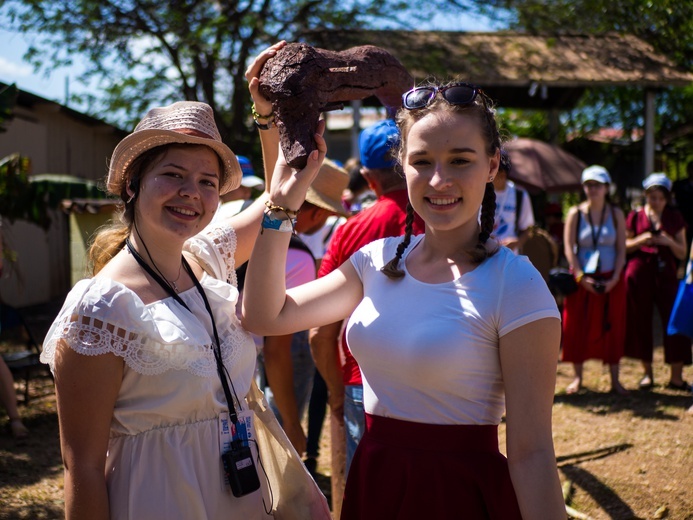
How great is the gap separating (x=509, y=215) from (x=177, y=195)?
4.72 meters

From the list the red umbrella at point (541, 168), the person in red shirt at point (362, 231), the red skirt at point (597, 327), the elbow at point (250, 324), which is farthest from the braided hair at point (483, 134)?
the red umbrella at point (541, 168)

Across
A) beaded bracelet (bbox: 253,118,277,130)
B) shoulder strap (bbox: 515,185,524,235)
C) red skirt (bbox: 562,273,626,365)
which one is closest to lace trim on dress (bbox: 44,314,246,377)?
beaded bracelet (bbox: 253,118,277,130)

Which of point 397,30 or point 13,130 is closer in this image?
point 13,130

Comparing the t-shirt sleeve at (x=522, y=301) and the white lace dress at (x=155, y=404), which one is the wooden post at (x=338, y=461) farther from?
the t-shirt sleeve at (x=522, y=301)

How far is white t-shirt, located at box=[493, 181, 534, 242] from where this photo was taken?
630cm

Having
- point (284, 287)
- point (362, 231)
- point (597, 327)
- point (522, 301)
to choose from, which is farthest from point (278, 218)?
point (597, 327)

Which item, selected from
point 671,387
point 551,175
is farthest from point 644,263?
point 551,175

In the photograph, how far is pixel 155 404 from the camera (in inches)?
79.7

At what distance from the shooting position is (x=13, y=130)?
447 inches

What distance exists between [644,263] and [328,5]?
8275mm

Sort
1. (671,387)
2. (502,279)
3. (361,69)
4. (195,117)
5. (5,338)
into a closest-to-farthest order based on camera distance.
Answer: (502,279), (195,117), (361,69), (671,387), (5,338)

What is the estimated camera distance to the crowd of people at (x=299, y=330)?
190 centimetres

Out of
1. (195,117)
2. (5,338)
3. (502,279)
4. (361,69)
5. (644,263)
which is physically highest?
(361,69)

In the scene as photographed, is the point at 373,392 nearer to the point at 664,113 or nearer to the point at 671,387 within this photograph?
the point at 671,387
